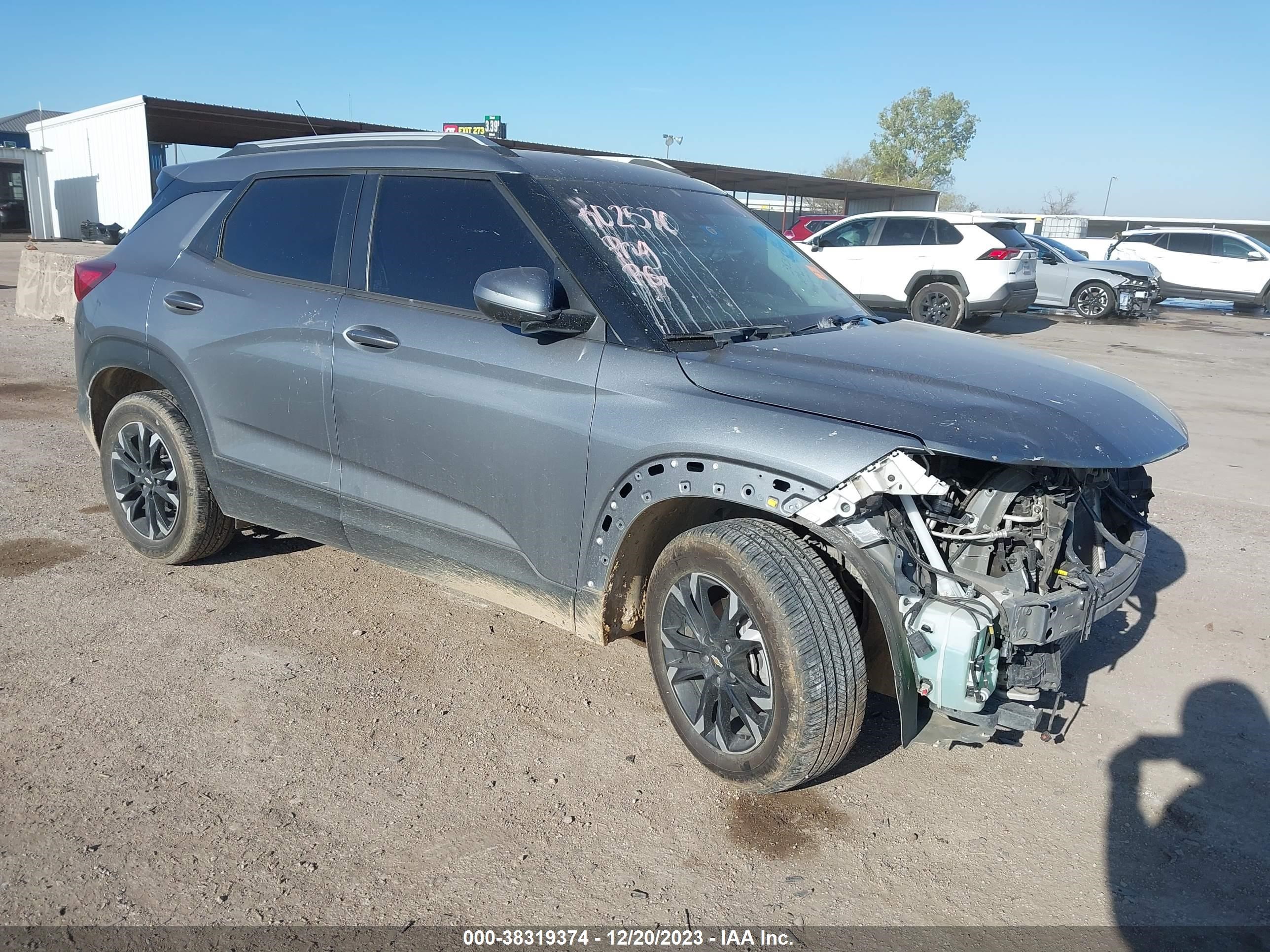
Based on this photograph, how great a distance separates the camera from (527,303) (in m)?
3.04

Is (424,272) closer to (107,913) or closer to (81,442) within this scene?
(107,913)

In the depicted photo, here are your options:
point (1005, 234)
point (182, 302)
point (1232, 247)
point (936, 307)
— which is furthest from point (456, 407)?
point (1232, 247)

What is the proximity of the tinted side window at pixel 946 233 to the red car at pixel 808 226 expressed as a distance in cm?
371

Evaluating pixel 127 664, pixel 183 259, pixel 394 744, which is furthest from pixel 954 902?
pixel 183 259

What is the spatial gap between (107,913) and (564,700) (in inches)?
62.6

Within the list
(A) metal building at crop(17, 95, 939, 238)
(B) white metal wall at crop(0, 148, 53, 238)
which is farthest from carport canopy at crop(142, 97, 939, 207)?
(B) white metal wall at crop(0, 148, 53, 238)

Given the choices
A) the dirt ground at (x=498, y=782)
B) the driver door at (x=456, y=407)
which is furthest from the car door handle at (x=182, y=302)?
the dirt ground at (x=498, y=782)

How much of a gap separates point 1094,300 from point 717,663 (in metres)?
18.6

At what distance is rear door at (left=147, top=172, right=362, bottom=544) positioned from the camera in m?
3.84

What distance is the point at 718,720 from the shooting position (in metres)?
3.05

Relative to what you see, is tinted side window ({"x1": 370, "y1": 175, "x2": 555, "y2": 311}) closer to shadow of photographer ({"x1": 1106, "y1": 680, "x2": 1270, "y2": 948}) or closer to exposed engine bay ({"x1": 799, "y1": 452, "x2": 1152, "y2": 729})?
exposed engine bay ({"x1": 799, "y1": 452, "x2": 1152, "y2": 729})

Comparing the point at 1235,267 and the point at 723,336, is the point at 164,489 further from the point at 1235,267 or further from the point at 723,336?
the point at 1235,267

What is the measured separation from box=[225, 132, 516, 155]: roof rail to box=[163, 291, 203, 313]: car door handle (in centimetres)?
74

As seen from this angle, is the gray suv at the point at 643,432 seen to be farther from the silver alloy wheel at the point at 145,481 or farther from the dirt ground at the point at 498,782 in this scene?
the dirt ground at the point at 498,782
